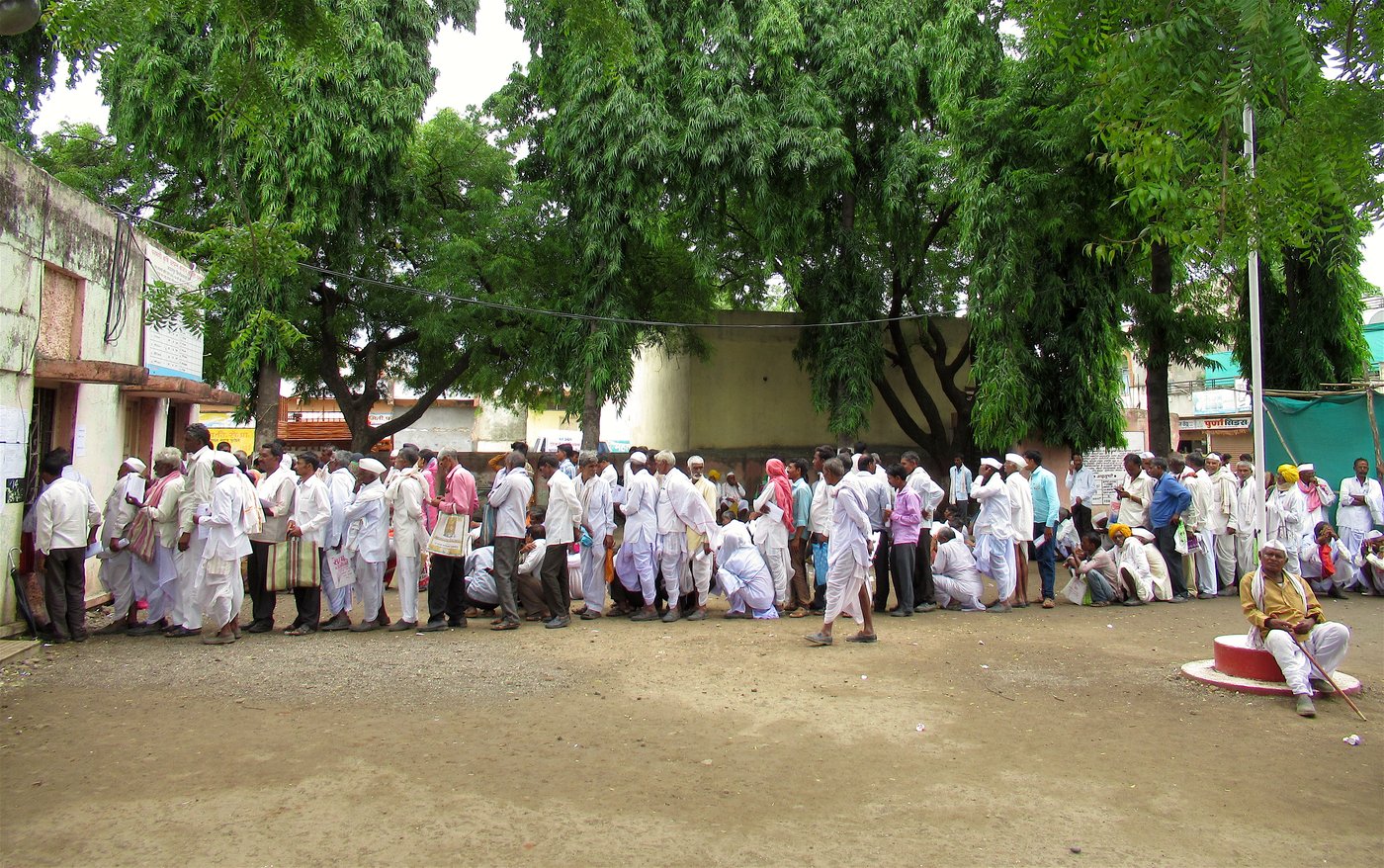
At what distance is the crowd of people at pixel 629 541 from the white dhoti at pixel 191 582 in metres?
0.02

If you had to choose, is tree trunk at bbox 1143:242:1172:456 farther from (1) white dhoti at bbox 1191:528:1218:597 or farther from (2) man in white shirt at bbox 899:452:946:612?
(2) man in white shirt at bbox 899:452:946:612

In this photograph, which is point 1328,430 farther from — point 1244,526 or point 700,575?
point 700,575

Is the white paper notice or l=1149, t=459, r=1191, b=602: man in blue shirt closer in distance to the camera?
the white paper notice

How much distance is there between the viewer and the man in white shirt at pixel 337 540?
9133 mm

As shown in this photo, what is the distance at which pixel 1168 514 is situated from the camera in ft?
36.9

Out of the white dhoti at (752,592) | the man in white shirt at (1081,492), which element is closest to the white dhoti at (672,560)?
the white dhoti at (752,592)

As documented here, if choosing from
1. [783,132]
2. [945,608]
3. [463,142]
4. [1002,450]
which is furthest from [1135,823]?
[463,142]

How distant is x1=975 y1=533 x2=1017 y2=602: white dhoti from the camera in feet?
35.4

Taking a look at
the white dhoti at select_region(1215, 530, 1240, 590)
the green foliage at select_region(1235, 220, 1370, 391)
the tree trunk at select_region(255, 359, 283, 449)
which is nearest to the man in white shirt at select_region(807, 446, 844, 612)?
the white dhoti at select_region(1215, 530, 1240, 590)

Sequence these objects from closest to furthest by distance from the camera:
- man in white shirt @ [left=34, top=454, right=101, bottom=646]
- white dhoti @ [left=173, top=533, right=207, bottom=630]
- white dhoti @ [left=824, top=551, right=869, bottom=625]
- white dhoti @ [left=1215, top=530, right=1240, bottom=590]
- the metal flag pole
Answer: the metal flag pole, man in white shirt @ [left=34, top=454, right=101, bottom=646], white dhoti @ [left=824, top=551, right=869, bottom=625], white dhoti @ [left=173, top=533, right=207, bottom=630], white dhoti @ [left=1215, top=530, right=1240, bottom=590]

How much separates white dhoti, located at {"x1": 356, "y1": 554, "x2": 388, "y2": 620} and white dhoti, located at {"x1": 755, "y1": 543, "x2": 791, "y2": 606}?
382 centimetres

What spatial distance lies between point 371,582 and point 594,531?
7.46 ft

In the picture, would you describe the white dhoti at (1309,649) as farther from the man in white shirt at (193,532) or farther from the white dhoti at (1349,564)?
the man in white shirt at (193,532)

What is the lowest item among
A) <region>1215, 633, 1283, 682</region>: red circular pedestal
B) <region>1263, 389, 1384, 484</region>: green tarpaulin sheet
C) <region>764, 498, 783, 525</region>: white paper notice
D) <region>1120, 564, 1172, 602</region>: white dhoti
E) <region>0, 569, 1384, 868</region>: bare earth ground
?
<region>0, 569, 1384, 868</region>: bare earth ground
